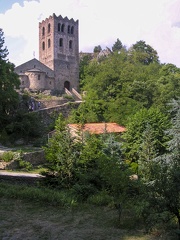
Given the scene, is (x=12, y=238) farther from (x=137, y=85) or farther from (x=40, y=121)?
(x=137, y=85)

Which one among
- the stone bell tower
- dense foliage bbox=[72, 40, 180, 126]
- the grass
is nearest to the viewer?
the grass

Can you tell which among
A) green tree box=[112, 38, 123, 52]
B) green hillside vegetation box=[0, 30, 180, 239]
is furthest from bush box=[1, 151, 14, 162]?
green tree box=[112, 38, 123, 52]

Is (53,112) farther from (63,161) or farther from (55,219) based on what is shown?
(55,219)

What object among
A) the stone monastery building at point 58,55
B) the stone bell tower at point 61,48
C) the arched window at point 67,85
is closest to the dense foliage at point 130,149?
the arched window at point 67,85

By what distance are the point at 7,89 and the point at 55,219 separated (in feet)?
60.4

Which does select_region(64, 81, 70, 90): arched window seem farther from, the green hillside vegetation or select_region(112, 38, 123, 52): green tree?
select_region(112, 38, 123, 52): green tree

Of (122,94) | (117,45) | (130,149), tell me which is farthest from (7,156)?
(117,45)

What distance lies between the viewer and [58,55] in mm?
51719

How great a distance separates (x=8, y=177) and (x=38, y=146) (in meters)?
12.1

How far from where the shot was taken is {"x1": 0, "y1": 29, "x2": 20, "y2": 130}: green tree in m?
26.4

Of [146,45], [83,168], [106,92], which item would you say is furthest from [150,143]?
[146,45]

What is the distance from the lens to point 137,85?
1446 inches

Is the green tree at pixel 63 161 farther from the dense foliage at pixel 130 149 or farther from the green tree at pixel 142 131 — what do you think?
the green tree at pixel 142 131

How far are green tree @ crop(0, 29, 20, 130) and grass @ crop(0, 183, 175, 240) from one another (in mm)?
13213
